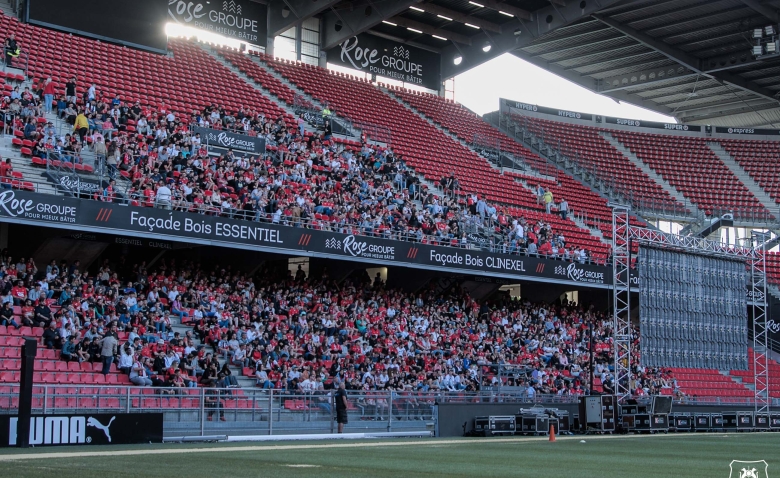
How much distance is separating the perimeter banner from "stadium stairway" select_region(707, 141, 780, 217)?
17.1m

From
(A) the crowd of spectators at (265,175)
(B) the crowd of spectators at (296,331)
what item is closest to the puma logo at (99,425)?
(B) the crowd of spectators at (296,331)

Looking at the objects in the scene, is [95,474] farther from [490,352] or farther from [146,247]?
[490,352]

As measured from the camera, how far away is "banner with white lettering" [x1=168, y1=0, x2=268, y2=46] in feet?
133

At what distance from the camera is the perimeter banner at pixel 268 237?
24016 mm

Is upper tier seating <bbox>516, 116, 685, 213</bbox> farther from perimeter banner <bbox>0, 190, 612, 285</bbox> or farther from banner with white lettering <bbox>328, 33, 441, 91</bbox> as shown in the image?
perimeter banner <bbox>0, 190, 612, 285</bbox>

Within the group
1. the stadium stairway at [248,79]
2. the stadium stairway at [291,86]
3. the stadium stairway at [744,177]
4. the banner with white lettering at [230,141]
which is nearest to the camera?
the banner with white lettering at [230,141]

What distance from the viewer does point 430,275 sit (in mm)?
33625

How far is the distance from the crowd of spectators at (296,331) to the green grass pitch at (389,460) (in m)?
4.59

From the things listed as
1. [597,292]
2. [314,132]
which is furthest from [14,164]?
[597,292]

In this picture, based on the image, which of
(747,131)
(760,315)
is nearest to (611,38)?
(747,131)

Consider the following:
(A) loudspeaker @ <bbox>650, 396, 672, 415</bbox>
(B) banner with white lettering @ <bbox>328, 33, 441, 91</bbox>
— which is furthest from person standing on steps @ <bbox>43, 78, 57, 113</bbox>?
(B) banner with white lettering @ <bbox>328, 33, 441, 91</bbox>

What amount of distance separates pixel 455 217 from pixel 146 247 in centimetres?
1159

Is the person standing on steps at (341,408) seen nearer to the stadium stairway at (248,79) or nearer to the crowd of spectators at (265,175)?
the crowd of spectators at (265,175)

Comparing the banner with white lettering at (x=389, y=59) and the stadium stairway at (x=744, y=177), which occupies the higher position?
the banner with white lettering at (x=389, y=59)
